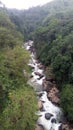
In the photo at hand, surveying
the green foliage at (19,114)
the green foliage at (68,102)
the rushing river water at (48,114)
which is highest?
the green foliage at (19,114)

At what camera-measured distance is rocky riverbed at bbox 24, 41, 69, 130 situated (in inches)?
1341

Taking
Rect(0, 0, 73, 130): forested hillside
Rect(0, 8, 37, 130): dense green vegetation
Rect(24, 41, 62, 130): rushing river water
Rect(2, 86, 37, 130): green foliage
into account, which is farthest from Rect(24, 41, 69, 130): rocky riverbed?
Rect(2, 86, 37, 130): green foliage

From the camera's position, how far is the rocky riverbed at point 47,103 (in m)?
34.1

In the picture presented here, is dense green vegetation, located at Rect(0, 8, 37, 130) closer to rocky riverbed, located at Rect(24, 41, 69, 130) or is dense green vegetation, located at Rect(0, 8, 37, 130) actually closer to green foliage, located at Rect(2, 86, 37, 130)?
green foliage, located at Rect(2, 86, 37, 130)

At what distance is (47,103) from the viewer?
40.0m

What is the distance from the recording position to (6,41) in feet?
153

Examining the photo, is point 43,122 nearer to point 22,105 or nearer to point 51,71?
point 22,105

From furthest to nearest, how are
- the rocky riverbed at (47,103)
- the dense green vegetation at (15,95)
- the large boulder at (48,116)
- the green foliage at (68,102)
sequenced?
the large boulder at (48,116) → the rocky riverbed at (47,103) → the green foliage at (68,102) → the dense green vegetation at (15,95)

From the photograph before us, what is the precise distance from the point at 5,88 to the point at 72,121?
11581 mm

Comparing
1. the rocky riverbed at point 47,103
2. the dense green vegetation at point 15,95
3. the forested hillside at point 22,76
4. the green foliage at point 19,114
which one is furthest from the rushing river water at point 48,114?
the green foliage at point 19,114

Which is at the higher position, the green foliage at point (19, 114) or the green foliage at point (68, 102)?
the green foliage at point (19, 114)

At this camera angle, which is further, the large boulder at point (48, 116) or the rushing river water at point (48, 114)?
the large boulder at point (48, 116)

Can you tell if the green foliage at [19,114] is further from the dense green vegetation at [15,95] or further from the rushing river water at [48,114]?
the rushing river water at [48,114]

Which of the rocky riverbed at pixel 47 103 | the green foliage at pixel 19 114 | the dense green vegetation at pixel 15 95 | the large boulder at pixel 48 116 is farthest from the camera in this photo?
the large boulder at pixel 48 116
